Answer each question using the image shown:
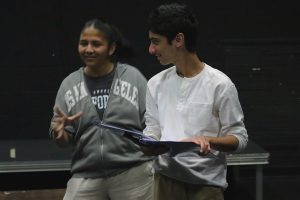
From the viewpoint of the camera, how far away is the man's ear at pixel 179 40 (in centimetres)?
218

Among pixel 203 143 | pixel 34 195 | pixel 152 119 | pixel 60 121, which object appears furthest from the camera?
pixel 34 195

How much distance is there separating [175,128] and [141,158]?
0.74m

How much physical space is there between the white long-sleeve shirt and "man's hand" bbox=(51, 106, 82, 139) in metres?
0.53

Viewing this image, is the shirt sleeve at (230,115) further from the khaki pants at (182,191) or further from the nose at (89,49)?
the nose at (89,49)

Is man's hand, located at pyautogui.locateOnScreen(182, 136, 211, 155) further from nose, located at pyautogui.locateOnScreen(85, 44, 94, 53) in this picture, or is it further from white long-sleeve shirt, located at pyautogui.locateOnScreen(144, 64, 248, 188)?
nose, located at pyautogui.locateOnScreen(85, 44, 94, 53)

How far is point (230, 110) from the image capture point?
7.06 ft

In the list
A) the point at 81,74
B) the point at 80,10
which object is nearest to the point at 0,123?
the point at 80,10

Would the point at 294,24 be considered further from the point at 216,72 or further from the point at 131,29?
the point at 216,72

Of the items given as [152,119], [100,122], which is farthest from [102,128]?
[152,119]

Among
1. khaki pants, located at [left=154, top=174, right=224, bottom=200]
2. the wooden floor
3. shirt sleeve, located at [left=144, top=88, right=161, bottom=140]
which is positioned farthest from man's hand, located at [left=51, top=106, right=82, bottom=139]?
the wooden floor

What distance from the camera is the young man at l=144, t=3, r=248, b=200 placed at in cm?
216

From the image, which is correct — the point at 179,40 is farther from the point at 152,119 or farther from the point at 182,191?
the point at 182,191

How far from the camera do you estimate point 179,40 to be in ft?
7.19

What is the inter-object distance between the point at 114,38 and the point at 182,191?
108cm
